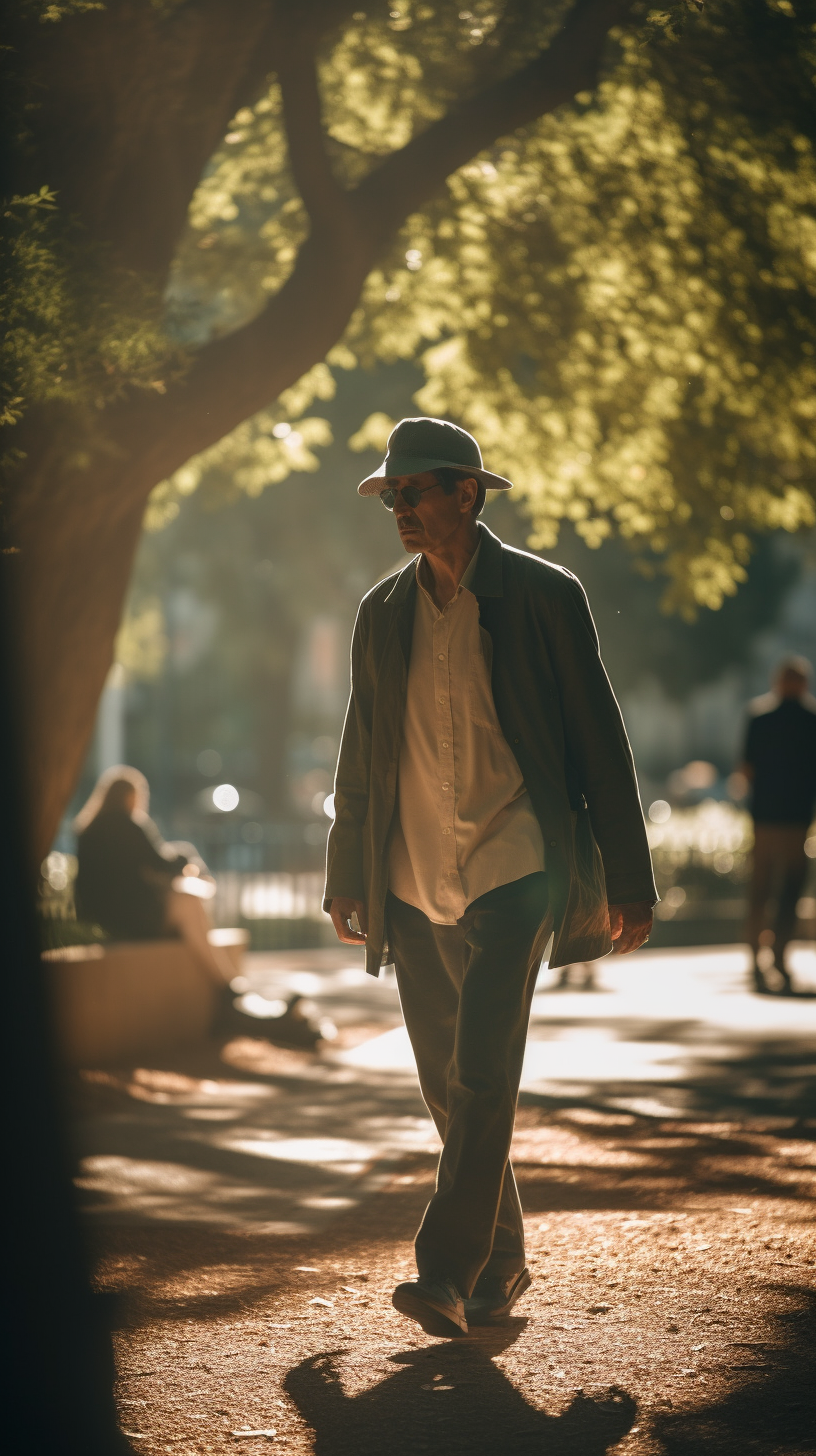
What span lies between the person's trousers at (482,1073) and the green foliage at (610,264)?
618 centimetres

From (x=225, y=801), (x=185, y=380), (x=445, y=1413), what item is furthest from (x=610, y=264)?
(x=225, y=801)

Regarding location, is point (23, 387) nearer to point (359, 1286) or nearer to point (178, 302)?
point (178, 302)

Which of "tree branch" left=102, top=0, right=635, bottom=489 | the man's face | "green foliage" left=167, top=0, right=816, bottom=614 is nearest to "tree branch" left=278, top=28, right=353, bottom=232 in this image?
"tree branch" left=102, top=0, right=635, bottom=489

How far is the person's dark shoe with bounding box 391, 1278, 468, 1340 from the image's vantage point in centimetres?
399

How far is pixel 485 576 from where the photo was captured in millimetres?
4309

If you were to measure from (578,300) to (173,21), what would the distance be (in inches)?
160

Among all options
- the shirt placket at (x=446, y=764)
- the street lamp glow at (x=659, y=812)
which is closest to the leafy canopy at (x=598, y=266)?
the shirt placket at (x=446, y=764)

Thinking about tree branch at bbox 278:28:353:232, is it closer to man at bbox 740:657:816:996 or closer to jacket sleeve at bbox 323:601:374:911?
jacket sleeve at bbox 323:601:374:911

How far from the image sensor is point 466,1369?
395cm

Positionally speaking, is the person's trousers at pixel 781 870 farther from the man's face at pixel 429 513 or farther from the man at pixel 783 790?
the man's face at pixel 429 513

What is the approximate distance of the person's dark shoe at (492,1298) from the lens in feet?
14.0

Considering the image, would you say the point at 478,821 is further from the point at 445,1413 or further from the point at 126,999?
the point at 126,999

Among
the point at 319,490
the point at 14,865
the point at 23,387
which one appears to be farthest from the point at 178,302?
the point at 319,490

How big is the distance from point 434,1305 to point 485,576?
5.46 feet
